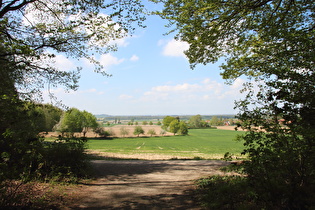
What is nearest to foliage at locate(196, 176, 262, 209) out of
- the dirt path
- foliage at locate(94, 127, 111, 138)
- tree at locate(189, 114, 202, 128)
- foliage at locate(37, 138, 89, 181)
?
the dirt path

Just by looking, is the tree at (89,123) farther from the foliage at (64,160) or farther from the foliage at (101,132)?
the foliage at (64,160)

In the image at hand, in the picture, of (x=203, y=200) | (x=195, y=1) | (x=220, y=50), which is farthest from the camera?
(x=220, y=50)

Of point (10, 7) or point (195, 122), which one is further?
point (195, 122)

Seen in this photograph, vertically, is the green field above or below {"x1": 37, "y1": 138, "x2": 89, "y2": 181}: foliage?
below

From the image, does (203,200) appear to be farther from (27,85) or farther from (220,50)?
(27,85)

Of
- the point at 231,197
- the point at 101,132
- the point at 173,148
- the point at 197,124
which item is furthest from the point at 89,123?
the point at 197,124

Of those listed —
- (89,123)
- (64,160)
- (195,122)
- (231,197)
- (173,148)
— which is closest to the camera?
(231,197)

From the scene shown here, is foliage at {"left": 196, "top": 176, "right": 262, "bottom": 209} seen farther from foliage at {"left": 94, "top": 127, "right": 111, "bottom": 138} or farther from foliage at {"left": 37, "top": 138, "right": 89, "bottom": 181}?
foliage at {"left": 94, "top": 127, "right": 111, "bottom": 138}

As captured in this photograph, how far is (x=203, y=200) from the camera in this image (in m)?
4.95

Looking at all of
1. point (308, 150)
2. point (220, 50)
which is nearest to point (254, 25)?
point (220, 50)

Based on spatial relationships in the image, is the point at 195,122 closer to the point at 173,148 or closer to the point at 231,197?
the point at 173,148

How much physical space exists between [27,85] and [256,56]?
31.8ft

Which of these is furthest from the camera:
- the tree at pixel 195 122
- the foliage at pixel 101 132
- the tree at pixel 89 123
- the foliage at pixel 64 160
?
the tree at pixel 195 122

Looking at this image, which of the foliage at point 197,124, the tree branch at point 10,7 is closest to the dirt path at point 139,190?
the tree branch at point 10,7
